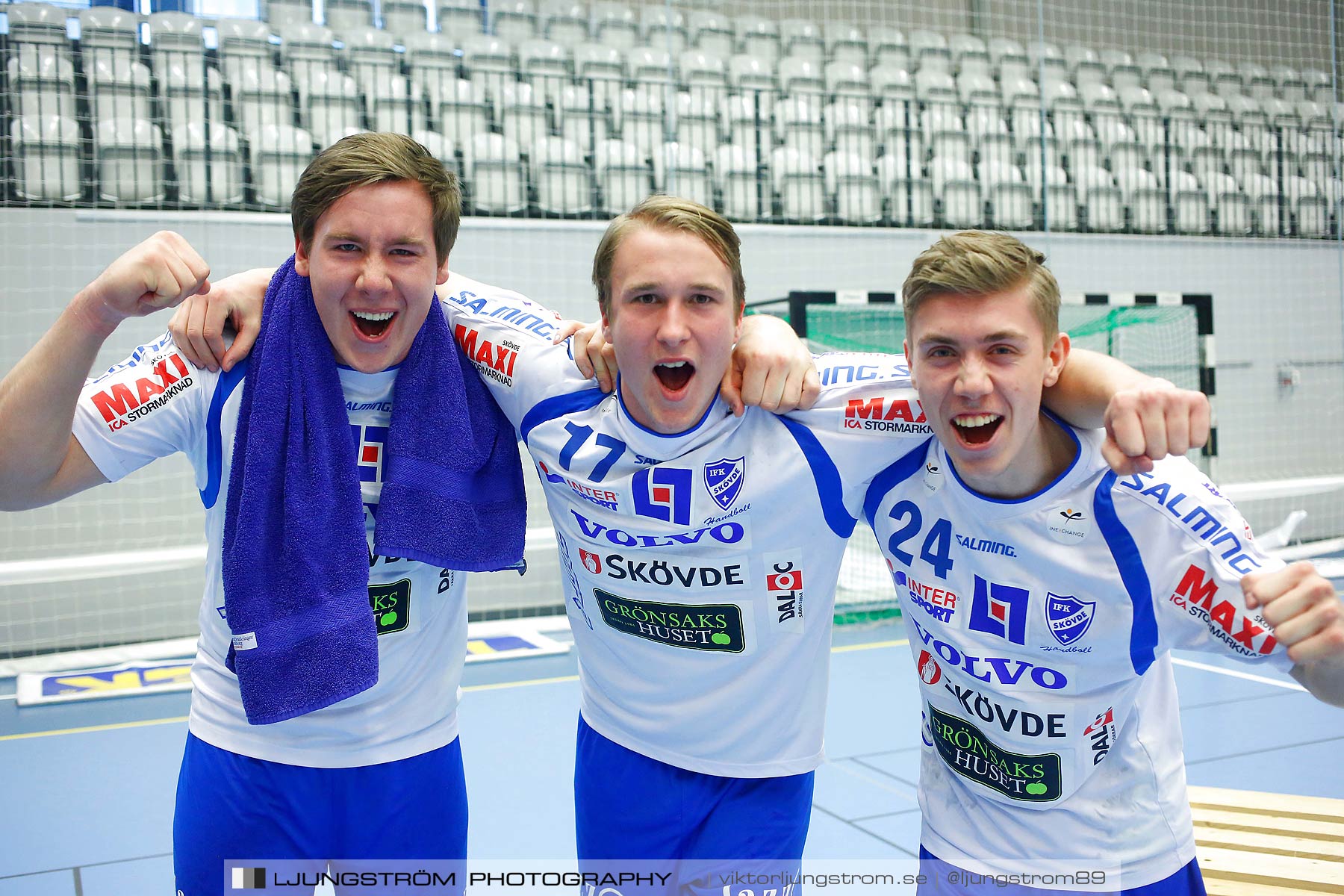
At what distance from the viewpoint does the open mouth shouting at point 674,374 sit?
199 centimetres

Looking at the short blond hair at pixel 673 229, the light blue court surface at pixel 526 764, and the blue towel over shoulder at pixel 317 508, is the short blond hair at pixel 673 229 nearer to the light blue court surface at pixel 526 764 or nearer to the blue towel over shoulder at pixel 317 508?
the blue towel over shoulder at pixel 317 508

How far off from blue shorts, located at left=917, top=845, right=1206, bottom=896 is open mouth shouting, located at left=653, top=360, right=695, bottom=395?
111 centimetres

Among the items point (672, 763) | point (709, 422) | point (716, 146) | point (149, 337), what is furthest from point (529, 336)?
point (716, 146)

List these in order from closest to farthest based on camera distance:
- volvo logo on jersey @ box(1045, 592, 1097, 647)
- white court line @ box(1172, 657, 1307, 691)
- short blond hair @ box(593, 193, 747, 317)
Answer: volvo logo on jersey @ box(1045, 592, 1097, 647)
short blond hair @ box(593, 193, 747, 317)
white court line @ box(1172, 657, 1307, 691)

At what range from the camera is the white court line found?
6102mm

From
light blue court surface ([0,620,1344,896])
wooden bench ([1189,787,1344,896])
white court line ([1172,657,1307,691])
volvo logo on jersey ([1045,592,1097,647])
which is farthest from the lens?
white court line ([1172,657,1307,691])

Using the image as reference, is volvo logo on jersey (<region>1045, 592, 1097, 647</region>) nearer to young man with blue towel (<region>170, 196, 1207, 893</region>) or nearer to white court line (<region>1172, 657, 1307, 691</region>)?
young man with blue towel (<region>170, 196, 1207, 893</region>)

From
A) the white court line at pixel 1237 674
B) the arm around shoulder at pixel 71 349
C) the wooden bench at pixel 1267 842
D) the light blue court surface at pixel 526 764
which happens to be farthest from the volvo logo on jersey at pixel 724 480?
the white court line at pixel 1237 674

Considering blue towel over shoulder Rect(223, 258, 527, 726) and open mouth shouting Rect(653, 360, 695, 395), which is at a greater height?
open mouth shouting Rect(653, 360, 695, 395)

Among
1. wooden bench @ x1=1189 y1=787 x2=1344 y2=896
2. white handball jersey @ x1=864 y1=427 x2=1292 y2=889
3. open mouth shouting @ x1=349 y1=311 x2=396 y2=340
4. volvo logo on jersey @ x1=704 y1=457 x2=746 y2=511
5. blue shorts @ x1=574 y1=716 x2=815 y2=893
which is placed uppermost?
open mouth shouting @ x1=349 y1=311 x2=396 y2=340

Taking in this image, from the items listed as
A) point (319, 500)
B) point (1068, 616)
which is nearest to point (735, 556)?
point (1068, 616)

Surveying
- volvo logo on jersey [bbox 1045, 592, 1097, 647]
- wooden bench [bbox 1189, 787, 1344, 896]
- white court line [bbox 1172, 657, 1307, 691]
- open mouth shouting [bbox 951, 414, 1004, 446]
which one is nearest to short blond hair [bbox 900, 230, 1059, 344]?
open mouth shouting [bbox 951, 414, 1004, 446]

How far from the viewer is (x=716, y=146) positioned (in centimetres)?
871

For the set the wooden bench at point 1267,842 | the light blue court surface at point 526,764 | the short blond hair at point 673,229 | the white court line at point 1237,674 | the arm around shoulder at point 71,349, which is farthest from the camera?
the white court line at point 1237,674
